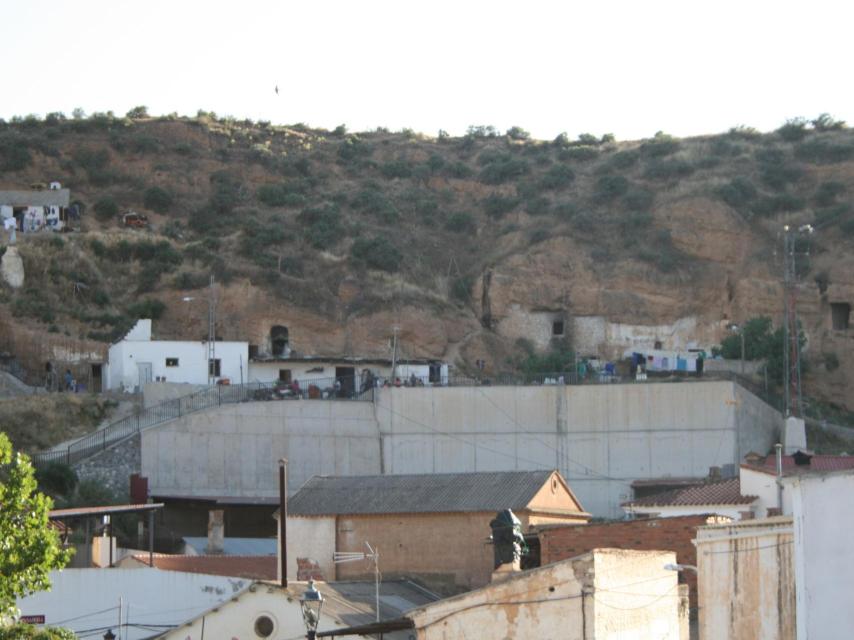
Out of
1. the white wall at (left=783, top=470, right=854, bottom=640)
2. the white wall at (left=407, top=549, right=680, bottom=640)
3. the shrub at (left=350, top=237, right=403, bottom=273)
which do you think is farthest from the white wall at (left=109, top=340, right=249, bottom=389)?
the white wall at (left=783, top=470, right=854, bottom=640)

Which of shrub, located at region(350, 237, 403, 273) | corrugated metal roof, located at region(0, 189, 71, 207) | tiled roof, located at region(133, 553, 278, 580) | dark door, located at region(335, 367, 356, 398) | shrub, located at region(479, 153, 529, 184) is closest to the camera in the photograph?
tiled roof, located at region(133, 553, 278, 580)

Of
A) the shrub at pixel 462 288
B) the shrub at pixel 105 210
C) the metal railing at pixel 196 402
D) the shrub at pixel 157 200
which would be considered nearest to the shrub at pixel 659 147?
the shrub at pixel 462 288

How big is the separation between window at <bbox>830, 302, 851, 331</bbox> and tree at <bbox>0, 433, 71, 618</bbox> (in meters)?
55.3

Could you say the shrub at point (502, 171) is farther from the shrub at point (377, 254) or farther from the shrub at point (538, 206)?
the shrub at point (377, 254)

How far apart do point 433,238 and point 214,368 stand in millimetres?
24674

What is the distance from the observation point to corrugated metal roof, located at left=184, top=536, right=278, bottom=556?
54844 millimetres

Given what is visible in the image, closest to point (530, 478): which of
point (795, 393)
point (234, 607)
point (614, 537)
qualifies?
point (614, 537)

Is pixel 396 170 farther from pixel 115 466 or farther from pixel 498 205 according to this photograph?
pixel 115 466

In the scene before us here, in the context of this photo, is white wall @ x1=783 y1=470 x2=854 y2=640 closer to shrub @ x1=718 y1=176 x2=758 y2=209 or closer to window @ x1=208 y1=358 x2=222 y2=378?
window @ x1=208 y1=358 x2=222 y2=378

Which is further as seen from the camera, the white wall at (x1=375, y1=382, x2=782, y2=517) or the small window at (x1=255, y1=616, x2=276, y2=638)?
the white wall at (x1=375, y1=382, x2=782, y2=517)

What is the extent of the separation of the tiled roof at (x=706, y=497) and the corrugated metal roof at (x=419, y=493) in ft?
10.9

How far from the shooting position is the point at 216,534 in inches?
2168

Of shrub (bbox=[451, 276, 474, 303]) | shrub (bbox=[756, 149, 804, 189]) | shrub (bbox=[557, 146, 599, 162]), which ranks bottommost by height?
shrub (bbox=[451, 276, 474, 303])

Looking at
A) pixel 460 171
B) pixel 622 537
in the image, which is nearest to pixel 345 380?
pixel 622 537
